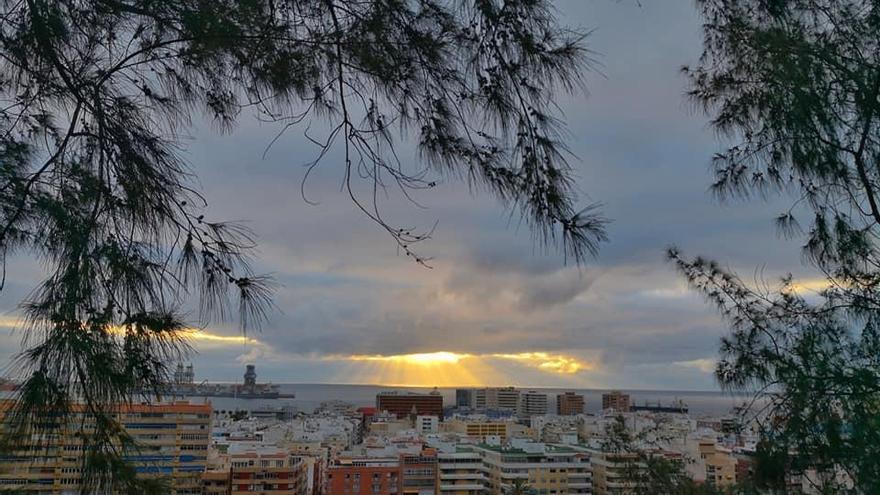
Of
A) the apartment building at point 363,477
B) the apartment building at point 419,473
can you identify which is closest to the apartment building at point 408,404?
the apartment building at point 419,473

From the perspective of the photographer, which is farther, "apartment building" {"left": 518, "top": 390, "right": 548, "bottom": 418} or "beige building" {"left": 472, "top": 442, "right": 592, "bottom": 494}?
"apartment building" {"left": 518, "top": 390, "right": 548, "bottom": 418}

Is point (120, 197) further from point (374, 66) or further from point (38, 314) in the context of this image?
point (374, 66)

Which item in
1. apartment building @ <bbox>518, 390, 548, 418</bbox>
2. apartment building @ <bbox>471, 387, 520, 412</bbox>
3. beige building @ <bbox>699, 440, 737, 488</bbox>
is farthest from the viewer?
apartment building @ <bbox>471, 387, 520, 412</bbox>

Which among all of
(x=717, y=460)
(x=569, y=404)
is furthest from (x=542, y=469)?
(x=569, y=404)

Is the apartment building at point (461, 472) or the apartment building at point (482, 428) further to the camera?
the apartment building at point (482, 428)

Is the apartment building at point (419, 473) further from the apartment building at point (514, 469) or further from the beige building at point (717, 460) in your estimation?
the beige building at point (717, 460)

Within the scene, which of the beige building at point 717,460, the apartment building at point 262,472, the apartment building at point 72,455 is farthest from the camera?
the apartment building at point 262,472

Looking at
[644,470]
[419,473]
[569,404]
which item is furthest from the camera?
[569,404]

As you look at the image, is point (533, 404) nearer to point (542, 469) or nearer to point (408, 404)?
point (408, 404)

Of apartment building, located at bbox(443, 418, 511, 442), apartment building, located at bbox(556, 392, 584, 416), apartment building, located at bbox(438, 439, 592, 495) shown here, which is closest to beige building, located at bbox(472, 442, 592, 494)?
apartment building, located at bbox(438, 439, 592, 495)

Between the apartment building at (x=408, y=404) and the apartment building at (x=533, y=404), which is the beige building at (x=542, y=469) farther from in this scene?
the apartment building at (x=533, y=404)

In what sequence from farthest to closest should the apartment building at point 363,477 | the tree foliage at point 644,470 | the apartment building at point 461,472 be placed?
the apartment building at point 461,472 → the apartment building at point 363,477 → the tree foliage at point 644,470

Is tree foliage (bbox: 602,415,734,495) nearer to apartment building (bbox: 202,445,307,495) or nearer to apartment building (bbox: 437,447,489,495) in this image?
apartment building (bbox: 202,445,307,495)

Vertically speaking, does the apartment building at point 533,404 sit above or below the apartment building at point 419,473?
below
